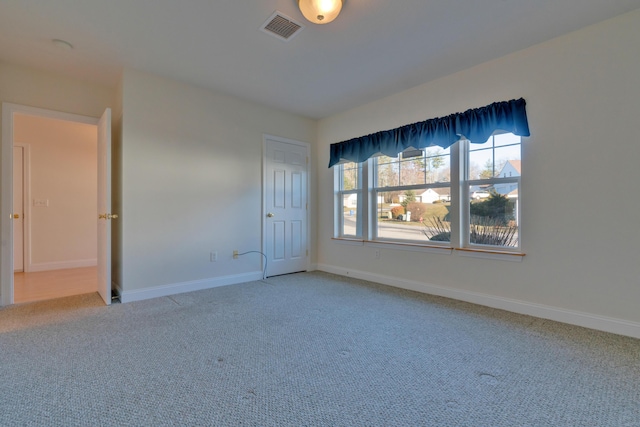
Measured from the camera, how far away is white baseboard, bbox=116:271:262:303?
127 inches

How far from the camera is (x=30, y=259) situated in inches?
190

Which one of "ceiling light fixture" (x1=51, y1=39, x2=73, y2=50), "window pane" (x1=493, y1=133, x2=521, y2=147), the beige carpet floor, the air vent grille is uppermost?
"ceiling light fixture" (x1=51, y1=39, x2=73, y2=50)

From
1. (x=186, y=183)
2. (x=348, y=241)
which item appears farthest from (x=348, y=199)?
(x=186, y=183)

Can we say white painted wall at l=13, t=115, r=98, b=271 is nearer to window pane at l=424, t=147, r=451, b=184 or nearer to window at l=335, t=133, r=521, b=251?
window at l=335, t=133, r=521, b=251

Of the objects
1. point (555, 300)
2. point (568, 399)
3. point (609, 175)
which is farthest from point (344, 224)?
point (568, 399)

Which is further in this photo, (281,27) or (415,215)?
(415,215)

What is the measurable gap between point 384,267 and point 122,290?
317cm

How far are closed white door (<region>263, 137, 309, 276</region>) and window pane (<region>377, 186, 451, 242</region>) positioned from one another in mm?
1300

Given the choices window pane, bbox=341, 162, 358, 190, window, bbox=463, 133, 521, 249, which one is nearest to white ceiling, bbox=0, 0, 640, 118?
window, bbox=463, 133, 521, 249

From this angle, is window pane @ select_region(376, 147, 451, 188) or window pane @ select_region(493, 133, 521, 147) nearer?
window pane @ select_region(493, 133, 521, 147)

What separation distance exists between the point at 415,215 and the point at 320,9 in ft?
8.51

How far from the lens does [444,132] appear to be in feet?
11.0

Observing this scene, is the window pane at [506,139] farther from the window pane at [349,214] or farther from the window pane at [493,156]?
the window pane at [349,214]

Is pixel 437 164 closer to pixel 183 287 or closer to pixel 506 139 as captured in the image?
pixel 506 139
